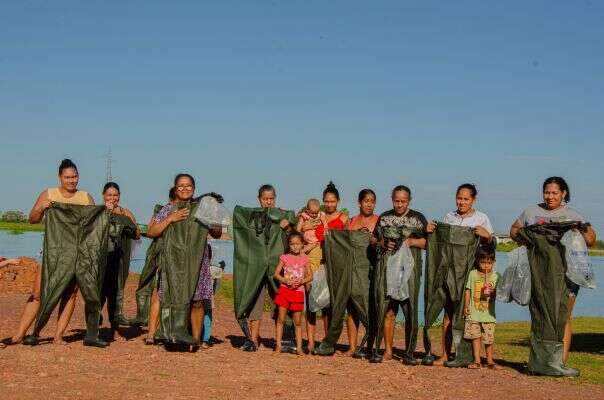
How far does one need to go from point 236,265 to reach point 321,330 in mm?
4071

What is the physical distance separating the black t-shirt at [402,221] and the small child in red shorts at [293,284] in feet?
3.23

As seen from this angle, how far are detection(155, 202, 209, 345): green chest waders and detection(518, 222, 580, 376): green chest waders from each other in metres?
3.75

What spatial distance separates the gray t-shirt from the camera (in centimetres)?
890

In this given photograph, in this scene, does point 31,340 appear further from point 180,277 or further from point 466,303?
point 466,303

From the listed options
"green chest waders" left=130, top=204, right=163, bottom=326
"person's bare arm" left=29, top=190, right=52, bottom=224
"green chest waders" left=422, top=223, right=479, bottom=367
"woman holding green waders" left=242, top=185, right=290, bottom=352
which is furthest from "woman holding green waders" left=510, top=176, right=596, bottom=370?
"person's bare arm" left=29, top=190, right=52, bottom=224

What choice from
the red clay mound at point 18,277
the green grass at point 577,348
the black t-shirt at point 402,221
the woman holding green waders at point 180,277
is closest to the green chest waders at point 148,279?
the woman holding green waders at point 180,277

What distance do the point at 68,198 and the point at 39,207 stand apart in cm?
37

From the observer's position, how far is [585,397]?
25.3 ft

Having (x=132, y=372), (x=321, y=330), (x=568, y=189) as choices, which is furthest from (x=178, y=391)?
(x=321, y=330)

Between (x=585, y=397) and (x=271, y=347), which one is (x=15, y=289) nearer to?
(x=271, y=347)

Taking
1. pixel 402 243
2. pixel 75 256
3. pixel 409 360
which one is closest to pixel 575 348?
pixel 409 360

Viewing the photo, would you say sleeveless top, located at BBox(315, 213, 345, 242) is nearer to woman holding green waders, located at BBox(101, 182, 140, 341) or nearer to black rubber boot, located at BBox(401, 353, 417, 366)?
black rubber boot, located at BBox(401, 353, 417, 366)

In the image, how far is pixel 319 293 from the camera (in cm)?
985

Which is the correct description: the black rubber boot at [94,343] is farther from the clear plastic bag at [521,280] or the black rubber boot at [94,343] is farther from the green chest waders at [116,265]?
the clear plastic bag at [521,280]
